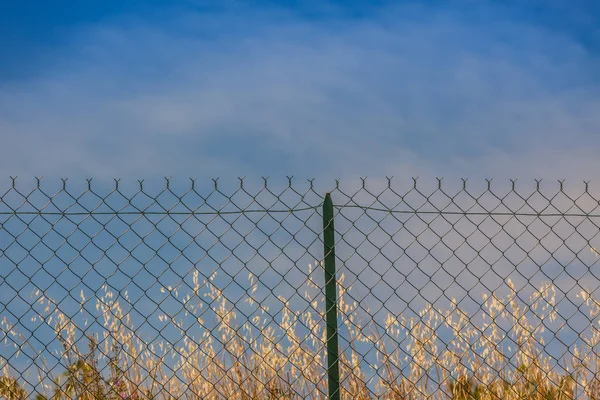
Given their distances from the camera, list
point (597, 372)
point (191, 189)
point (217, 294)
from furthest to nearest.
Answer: point (597, 372) < point (217, 294) < point (191, 189)

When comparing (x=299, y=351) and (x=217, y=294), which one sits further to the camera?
(x=299, y=351)

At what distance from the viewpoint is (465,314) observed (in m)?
4.53

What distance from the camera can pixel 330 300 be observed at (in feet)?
13.4

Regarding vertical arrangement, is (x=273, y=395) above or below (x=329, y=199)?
below

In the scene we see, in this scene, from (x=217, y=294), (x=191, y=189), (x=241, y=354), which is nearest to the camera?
(x=191, y=189)

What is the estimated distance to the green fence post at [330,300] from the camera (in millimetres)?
4078

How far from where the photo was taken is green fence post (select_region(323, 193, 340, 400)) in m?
4.08

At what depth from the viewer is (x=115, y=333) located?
430 cm

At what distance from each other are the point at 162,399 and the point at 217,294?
2.57 ft

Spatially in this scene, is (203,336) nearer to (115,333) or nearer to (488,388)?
(115,333)

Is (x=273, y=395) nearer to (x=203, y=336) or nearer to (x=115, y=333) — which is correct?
(x=203, y=336)

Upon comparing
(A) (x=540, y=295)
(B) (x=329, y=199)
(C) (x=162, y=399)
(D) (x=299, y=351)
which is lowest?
(C) (x=162, y=399)

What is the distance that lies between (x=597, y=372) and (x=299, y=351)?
78.9 inches

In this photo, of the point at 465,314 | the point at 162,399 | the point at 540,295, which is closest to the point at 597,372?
the point at 540,295
